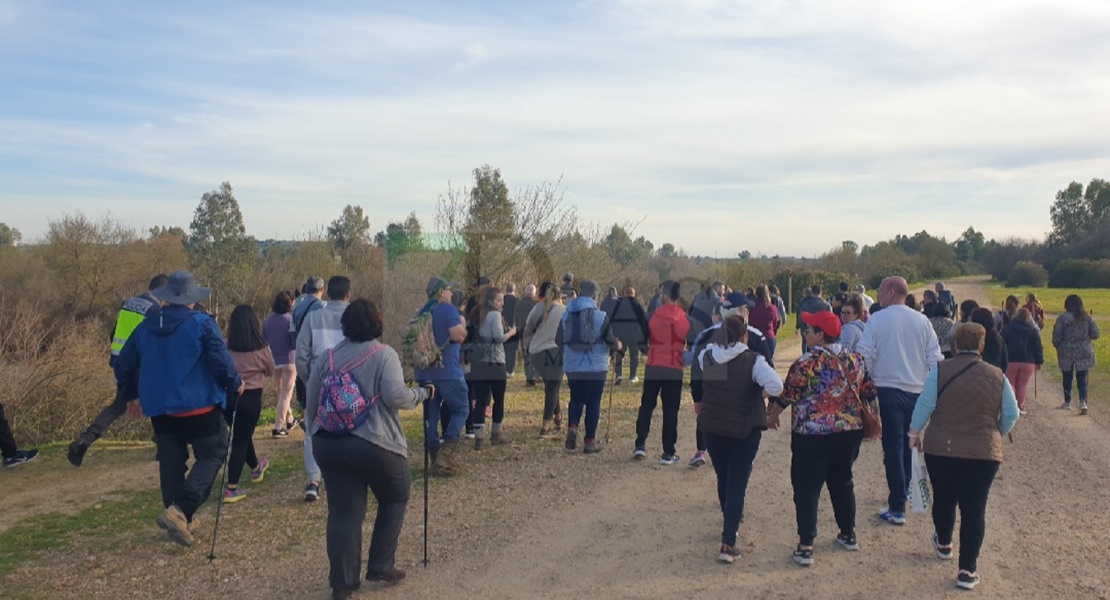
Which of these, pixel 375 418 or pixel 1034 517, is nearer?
pixel 375 418

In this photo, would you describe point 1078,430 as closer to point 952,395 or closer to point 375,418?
point 952,395

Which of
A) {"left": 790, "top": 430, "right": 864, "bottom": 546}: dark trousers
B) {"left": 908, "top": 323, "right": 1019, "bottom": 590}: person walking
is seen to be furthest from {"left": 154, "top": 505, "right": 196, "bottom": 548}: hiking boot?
{"left": 908, "top": 323, "right": 1019, "bottom": 590}: person walking

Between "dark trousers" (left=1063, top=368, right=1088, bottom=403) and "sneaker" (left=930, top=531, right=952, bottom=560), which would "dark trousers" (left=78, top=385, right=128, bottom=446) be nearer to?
"sneaker" (left=930, top=531, right=952, bottom=560)

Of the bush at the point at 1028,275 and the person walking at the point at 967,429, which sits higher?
the bush at the point at 1028,275

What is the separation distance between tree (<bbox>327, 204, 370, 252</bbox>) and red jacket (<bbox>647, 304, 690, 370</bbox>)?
1652cm

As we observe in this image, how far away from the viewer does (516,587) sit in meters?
5.57

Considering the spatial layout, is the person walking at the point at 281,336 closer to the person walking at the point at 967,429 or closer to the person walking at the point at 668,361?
the person walking at the point at 668,361

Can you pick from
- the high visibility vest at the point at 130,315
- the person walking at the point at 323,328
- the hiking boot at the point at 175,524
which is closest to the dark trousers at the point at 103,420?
the hiking boot at the point at 175,524

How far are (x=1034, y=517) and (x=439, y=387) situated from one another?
5712 millimetres

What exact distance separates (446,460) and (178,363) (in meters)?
3.25

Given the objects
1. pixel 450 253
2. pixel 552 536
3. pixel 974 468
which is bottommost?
pixel 552 536

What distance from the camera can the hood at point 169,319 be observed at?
600 centimetres

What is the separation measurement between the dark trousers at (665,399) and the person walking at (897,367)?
2452mm

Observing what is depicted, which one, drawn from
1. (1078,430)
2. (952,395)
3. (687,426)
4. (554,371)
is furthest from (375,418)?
(1078,430)
